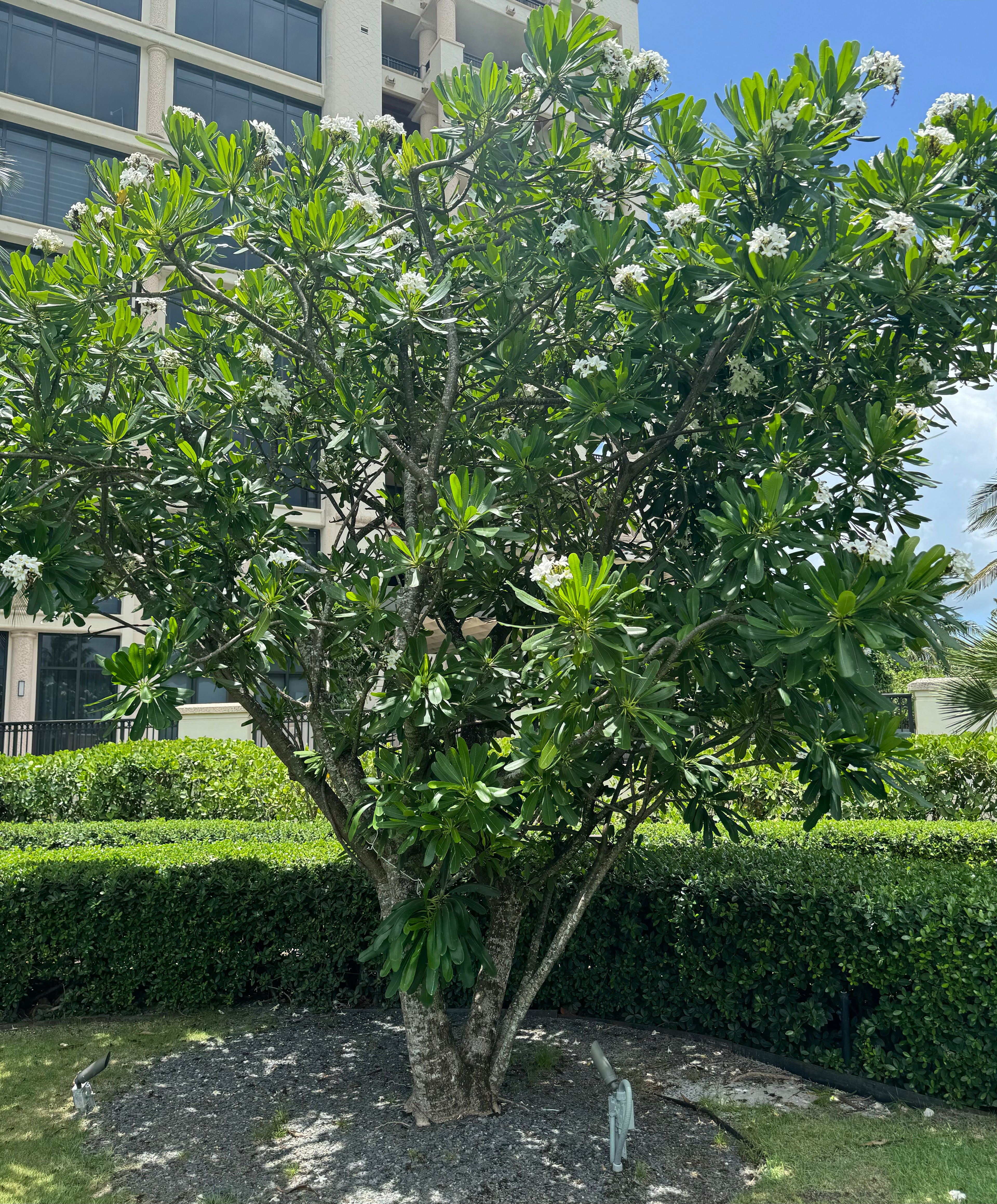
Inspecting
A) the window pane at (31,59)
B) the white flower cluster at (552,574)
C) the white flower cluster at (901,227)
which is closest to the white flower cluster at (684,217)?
the white flower cluster at (901,227)

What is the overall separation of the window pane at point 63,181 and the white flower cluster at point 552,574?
24.4 meters

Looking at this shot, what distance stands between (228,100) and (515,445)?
85.2 feet

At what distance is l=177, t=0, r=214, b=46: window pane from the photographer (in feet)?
82.2

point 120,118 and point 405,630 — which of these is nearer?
point 405,630

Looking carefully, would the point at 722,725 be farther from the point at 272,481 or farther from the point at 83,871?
the point at 83,871

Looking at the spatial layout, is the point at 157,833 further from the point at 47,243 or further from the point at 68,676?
the point at 68,676

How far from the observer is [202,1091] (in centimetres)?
538

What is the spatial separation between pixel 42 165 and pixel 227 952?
77.4 ft

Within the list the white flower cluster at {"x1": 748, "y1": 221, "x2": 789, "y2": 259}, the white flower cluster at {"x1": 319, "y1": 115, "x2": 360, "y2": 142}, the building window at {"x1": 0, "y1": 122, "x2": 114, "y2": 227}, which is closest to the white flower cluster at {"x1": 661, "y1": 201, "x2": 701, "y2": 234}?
the white flower cluster at {"x1": 748, "y1": 221, "x2": 789, "y2": 259}

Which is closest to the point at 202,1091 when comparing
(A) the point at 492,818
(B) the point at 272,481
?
(A) the point at 492,818

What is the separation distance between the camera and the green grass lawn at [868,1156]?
418 centimetres

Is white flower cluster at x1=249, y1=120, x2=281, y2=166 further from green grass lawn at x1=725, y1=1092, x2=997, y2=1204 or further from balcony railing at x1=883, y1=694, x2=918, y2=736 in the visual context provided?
balcony railing at x1=883, y1=694, x2=918, y2=736

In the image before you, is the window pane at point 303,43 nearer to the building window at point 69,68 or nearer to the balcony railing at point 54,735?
the building window at point 69,68

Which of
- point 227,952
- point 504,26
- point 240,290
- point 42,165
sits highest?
point 504,26
